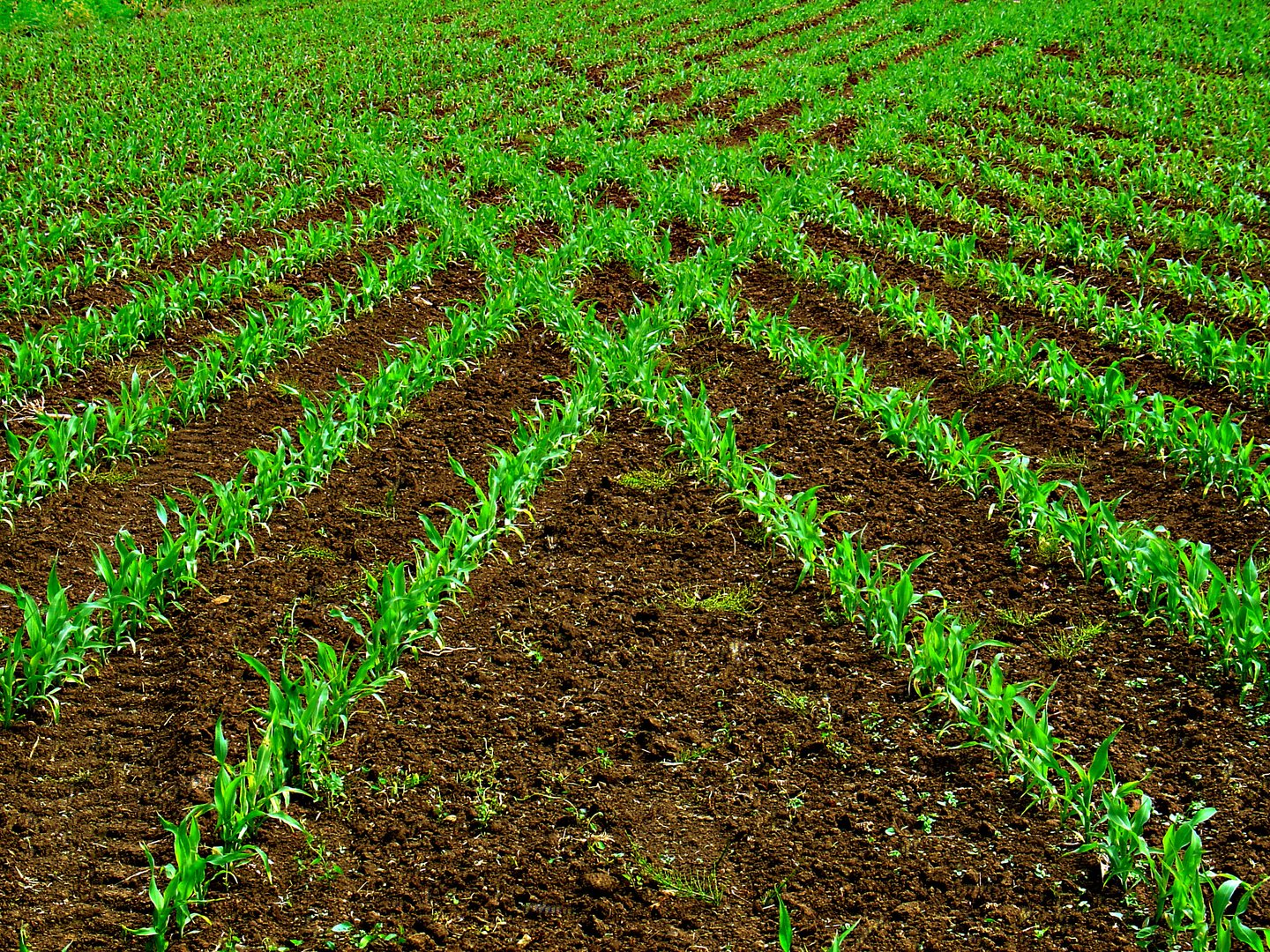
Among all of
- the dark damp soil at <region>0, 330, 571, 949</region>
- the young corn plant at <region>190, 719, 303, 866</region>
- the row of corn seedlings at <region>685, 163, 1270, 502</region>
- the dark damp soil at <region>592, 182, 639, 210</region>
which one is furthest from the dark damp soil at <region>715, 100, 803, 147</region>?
the young corn plant at <region>190, 719, 303, 866</region>

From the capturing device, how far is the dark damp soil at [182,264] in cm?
589

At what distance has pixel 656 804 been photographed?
285 centimetres

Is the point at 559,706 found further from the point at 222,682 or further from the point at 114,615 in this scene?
the point at 114,615

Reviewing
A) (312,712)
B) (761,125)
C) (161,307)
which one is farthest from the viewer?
(761,125)

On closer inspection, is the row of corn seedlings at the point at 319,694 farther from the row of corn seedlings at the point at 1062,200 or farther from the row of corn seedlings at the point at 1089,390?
the row of corn seedlings at the point at 1062,200

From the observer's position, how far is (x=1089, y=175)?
29.3 feet

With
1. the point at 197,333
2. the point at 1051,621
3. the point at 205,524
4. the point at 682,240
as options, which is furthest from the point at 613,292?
the point at 1051,621

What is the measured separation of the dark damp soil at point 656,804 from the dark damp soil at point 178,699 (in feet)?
1.07

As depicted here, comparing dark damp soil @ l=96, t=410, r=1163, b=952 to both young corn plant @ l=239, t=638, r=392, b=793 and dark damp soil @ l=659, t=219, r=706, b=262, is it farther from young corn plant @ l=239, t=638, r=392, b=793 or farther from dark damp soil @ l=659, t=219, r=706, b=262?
dark damp soil @ l=659, t=219, r=706, b=262

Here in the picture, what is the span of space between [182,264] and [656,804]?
212 inches

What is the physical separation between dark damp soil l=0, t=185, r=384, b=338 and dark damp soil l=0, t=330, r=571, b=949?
2.43 metres

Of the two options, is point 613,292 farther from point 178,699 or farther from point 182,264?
point 178,699

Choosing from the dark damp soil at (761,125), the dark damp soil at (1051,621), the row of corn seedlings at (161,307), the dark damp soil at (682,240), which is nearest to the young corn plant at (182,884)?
the dark damp soil at (1051,621)

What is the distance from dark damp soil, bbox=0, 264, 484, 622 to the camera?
3.81 meters
